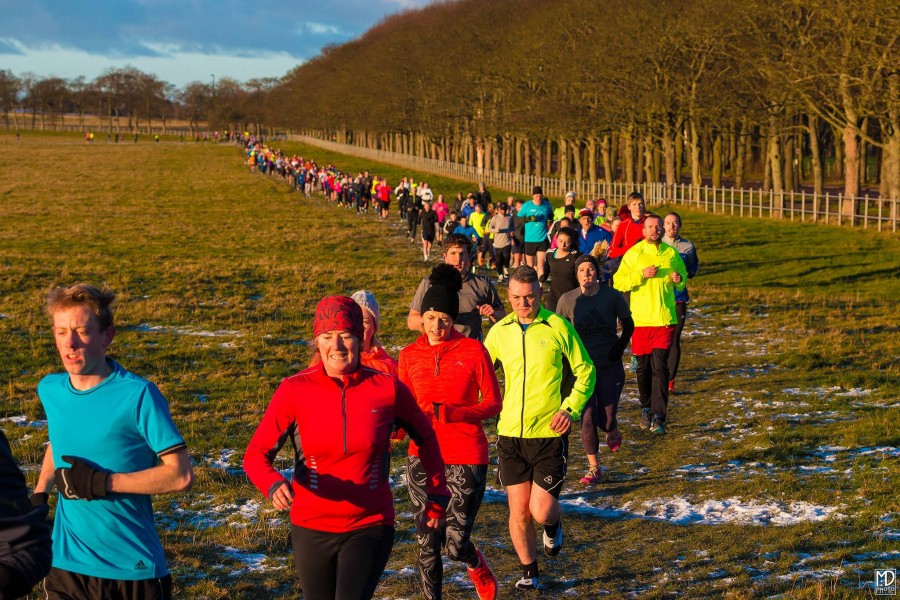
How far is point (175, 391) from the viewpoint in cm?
1251

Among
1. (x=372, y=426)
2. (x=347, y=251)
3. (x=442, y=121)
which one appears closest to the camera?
(x=372, y=426)

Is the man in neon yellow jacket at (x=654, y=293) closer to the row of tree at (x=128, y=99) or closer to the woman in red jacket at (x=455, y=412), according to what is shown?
the woman in red jacket at (x=455, y=412)

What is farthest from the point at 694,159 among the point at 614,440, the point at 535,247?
the point at 614,440

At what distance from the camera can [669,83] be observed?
1780 inches

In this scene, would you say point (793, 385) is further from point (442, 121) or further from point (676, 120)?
point (442, 121)

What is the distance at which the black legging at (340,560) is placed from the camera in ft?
14.3

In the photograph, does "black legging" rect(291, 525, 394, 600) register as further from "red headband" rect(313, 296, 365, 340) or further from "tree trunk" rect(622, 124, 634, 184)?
"tree trunk" rect(622, 124, 634, 184)

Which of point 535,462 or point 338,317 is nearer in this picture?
point 338,317

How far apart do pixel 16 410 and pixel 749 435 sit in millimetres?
7530

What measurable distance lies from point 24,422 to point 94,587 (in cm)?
772

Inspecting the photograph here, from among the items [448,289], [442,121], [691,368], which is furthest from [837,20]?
[442,121]

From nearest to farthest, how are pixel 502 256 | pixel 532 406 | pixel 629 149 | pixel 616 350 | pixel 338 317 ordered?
pixel 338 317 → pixel 532 406 → pixel 616 350 → pixel 502 256 → pixel 629 149

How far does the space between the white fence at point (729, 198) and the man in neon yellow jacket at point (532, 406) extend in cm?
2675

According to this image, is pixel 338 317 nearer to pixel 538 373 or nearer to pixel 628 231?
pixel 538 373
